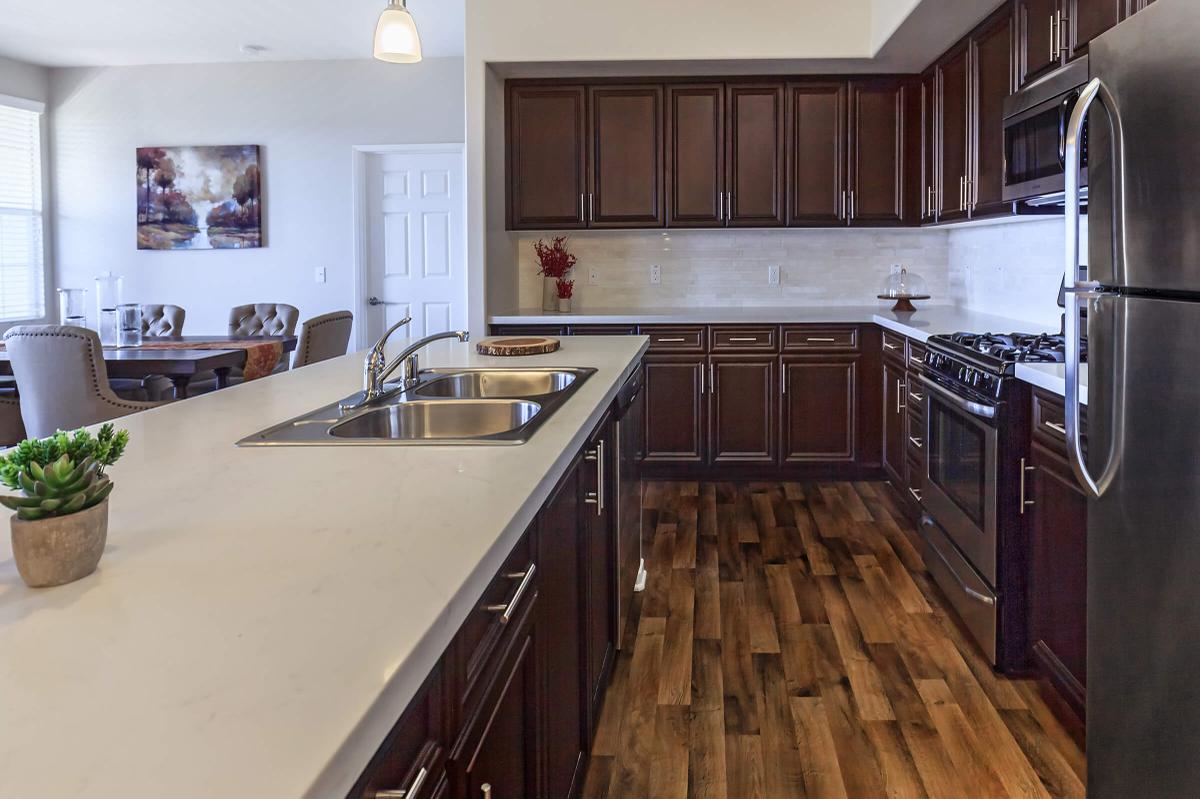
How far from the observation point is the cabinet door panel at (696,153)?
5512 mm

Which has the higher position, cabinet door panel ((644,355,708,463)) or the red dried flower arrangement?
the red dried flower arrangement

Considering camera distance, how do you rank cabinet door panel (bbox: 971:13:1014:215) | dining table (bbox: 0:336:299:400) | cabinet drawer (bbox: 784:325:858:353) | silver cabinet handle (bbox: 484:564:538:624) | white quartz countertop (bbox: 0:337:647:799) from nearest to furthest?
white quartz countertop (bbox: 0:337:647:799), silver cabinet handle (bbox: 484:564:538:624), cabinet door panel (bbox: 971:13:1014:215), dining table (bbox: 0:336:299:400), cabinet drawer (bbox: 784:325:858:353)

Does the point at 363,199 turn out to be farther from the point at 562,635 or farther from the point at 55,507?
the point at 55,507

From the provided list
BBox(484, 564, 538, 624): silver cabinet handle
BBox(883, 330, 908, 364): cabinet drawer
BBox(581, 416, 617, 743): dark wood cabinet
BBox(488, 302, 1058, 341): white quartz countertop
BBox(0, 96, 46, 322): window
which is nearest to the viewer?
BBox(484, 564, 538, 624): silver cabinet handle

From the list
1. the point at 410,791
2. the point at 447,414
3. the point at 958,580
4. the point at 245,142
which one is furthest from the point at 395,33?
the point at 245,142

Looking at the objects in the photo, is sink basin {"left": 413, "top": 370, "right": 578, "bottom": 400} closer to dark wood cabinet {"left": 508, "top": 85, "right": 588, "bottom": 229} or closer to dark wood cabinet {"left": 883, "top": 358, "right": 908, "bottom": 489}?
dark wood cabinet {"left": 883, "top": 358, "right": 908, "bottom": 489}

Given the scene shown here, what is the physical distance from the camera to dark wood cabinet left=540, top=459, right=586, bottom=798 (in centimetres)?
160

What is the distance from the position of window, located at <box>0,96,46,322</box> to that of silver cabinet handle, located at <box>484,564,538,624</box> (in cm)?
716

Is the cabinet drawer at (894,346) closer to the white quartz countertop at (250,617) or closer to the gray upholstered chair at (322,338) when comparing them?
the gray upholstered chair at (322,338)

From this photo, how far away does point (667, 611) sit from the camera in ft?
11.0

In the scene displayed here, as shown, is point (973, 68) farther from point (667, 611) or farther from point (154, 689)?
point (154, 689)

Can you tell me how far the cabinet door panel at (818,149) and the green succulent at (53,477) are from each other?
496cm

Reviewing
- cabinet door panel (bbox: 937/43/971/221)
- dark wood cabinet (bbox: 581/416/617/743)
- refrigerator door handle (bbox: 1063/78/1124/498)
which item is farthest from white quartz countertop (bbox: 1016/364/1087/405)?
cabinet door panel (bbox: 937/43/971/221)

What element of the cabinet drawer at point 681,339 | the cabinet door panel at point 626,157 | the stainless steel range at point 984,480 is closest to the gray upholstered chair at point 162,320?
the cabinet door panel at point 626,157
